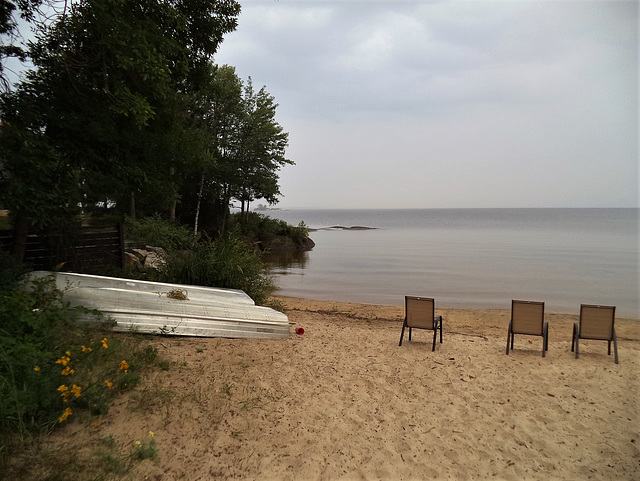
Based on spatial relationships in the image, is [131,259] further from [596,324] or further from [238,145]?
[238,145]

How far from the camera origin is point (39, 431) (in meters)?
3.07

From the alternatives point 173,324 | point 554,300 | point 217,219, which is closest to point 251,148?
point 217,219

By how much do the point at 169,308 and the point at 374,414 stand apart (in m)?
3.71

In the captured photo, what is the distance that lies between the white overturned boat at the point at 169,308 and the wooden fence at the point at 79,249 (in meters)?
2.17

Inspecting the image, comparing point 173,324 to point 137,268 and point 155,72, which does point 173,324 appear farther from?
point 137,268

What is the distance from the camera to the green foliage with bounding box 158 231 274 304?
327 inches

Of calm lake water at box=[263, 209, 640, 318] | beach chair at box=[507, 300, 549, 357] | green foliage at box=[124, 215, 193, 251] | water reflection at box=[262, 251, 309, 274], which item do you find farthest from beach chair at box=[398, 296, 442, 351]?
water reflection at box=[262, 251, 309, 274]

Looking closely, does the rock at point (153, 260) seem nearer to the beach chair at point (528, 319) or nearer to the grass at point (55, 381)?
the grass at point (55, 381)

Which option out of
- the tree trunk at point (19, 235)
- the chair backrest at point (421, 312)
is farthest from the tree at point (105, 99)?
the chair backrest at point (421, 312)

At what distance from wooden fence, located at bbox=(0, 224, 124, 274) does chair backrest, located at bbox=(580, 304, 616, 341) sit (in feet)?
32.9

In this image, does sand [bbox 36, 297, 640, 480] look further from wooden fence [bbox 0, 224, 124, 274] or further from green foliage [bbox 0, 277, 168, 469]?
wooden fence [bbox 0, 224, 124, 274]

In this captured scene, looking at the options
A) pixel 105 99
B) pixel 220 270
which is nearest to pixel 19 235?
pixel 105 99

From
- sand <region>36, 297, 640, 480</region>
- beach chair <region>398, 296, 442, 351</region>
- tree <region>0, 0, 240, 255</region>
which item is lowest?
sand <region>36, 297, 640, 480</region>

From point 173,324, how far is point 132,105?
12.2 feet
